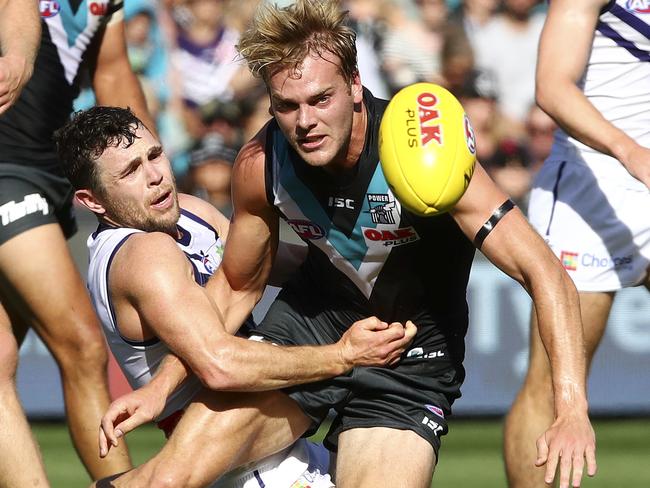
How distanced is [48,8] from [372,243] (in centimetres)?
212

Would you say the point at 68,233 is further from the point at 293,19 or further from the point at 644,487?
the point at 644,487

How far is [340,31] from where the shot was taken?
14.1 ft

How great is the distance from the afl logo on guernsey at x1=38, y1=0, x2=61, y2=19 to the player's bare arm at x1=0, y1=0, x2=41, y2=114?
2.69ft

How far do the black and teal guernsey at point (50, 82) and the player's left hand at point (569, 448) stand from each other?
283cm

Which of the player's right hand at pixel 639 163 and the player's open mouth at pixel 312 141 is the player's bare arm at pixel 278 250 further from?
the player's right hand at pixel 639 163

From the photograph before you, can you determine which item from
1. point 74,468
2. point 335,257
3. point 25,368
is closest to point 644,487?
point 335,257

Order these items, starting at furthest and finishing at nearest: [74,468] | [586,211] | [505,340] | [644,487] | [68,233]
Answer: [505,340] → [74,468] → [644,487] → [68,233] → [586,211]

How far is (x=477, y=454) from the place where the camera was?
23.3 ft

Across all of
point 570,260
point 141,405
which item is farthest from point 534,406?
point 141,405

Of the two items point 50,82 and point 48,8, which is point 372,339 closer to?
point 50,82

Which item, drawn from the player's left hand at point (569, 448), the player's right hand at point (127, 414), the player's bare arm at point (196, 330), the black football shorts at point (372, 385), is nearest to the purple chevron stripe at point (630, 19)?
the black football shorts at point (372, 385)

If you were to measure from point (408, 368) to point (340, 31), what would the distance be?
131cm

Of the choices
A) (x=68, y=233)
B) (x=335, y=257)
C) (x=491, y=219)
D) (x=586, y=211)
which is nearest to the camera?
(x=491, y=219)

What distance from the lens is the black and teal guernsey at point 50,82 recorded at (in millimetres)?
5566
